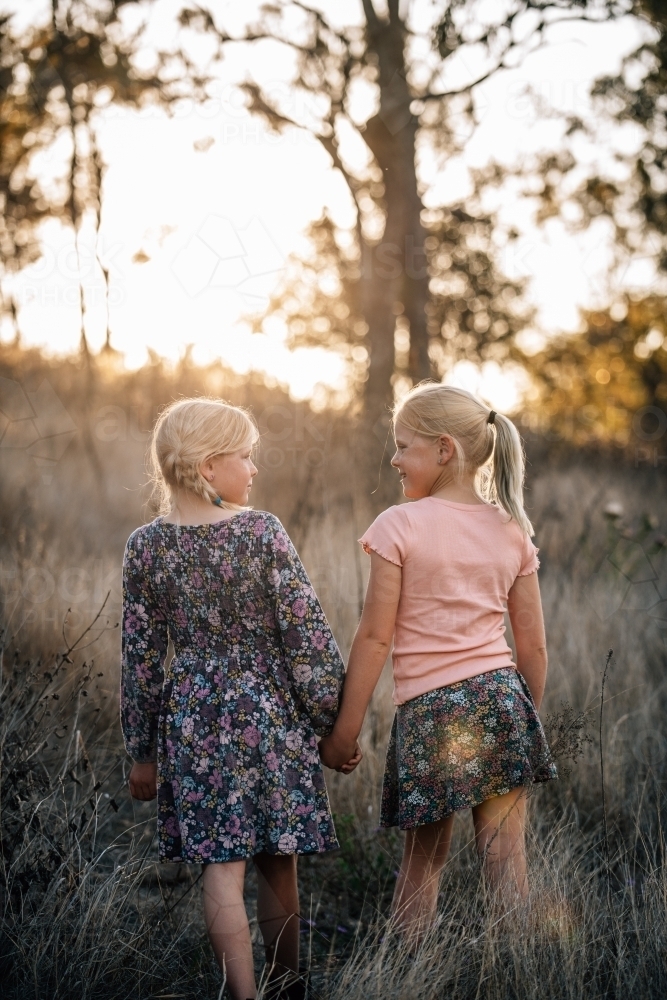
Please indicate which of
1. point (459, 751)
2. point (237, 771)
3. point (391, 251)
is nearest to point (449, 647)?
point (459, 751)

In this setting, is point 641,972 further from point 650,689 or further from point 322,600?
point 322,600

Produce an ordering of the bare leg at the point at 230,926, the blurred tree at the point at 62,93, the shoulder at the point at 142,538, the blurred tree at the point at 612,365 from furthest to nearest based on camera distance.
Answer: the blurred tree at the point at 612,365 → the blurred tree at the point at 62,93 → the shoulder at the point at 142,538 → the bare leg at the point at 230,926

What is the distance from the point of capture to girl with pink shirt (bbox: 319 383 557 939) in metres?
2.09

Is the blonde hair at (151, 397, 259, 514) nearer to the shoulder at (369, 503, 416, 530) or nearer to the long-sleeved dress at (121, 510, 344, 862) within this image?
the long-sleeved dress at (121, 510, 344, 862)

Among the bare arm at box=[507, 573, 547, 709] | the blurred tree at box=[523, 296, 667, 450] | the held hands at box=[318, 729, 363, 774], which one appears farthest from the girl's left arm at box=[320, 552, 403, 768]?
the blurred tree at box=[523, 296, 667, 450]

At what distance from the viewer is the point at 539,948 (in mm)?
2066

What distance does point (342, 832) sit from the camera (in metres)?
2.92

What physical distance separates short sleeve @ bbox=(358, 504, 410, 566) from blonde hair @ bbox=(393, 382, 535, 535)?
23 centimetres

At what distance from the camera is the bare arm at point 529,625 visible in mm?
2264

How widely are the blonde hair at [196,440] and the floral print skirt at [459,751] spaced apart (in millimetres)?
725

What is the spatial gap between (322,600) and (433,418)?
2.16 m

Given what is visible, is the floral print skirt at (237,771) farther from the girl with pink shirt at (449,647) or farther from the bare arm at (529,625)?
the bare arm at (529,625)

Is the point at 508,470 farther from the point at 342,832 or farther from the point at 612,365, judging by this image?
the point at 612,365

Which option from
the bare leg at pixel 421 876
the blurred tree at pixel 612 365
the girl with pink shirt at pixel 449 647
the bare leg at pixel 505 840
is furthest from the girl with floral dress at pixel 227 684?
the blurred tree at pixel 612 365
